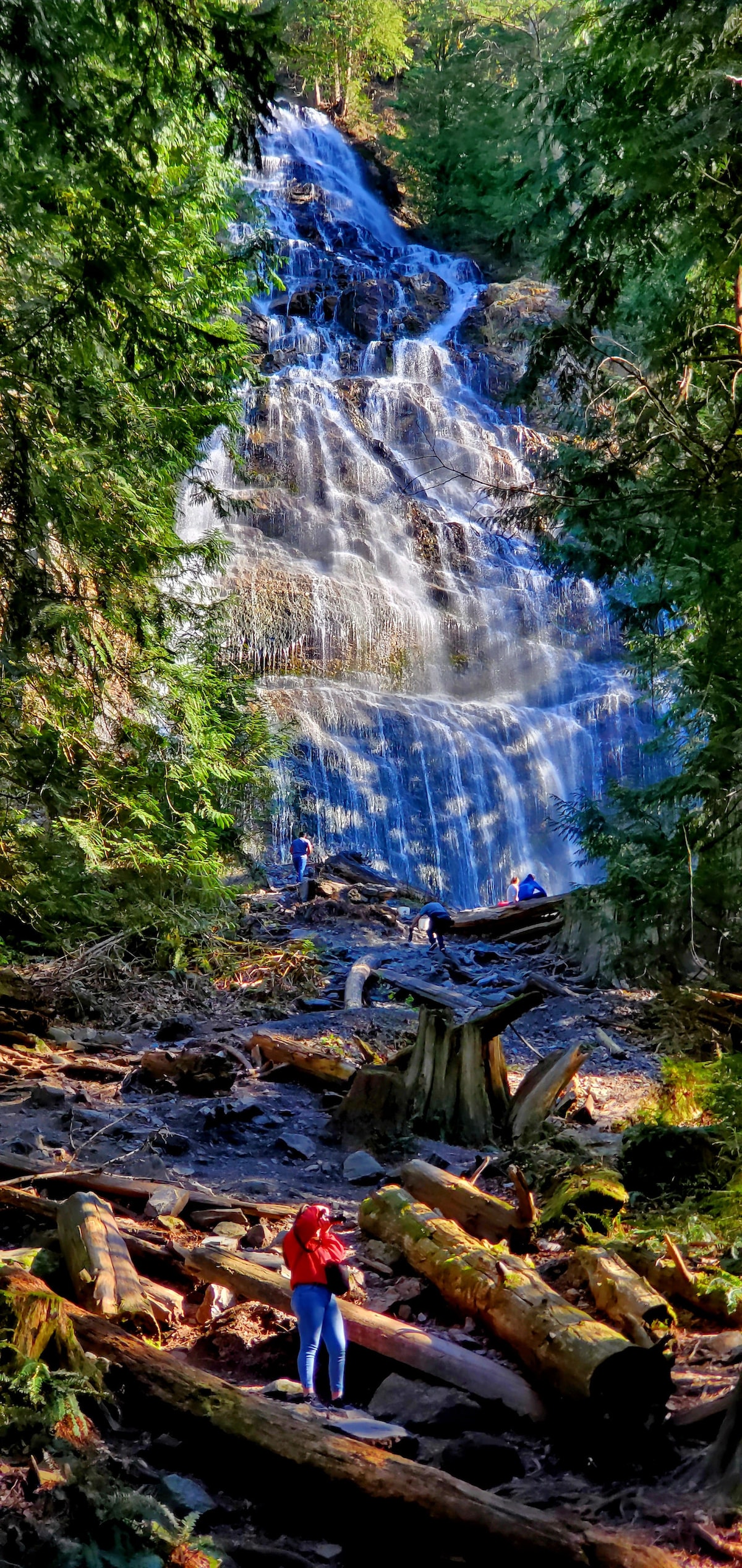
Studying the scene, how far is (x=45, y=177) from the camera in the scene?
3.83 meters

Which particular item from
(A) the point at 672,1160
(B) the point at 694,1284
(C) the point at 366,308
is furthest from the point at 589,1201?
(C) the point at 366,308

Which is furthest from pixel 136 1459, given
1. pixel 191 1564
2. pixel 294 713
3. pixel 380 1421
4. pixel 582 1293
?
pixel 294 713

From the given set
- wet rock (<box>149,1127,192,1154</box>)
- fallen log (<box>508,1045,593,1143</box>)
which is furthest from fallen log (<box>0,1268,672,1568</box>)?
fallen log (<box>508,1045,593,1143</box>)

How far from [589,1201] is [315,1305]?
2.10 m

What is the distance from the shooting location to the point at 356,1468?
3094mm

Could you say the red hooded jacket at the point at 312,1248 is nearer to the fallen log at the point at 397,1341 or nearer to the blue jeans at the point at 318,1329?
the blue jeans at the point at 318,1329

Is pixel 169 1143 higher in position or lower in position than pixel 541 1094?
lower

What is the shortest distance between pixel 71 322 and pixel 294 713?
18074 millimetres

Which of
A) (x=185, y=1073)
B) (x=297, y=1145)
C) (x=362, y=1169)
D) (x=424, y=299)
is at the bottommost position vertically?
(x=185, y=1073)

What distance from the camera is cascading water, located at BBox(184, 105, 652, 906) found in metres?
23.2

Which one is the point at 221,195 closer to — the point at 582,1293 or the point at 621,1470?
the point at 582,1293

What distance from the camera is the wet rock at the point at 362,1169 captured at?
273 inches

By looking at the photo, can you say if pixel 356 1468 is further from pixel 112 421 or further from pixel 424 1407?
pixel 112 421

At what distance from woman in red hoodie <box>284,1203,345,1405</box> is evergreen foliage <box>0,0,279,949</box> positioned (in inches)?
135
